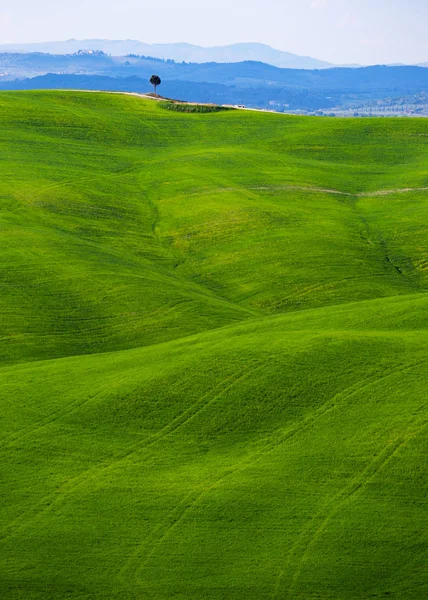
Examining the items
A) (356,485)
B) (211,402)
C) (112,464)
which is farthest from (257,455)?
(112,464)

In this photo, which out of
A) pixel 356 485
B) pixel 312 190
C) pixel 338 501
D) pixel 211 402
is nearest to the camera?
pixel 338 501

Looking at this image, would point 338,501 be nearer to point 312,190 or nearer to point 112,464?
point 112,464

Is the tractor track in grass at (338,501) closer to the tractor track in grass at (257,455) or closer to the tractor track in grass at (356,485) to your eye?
the tractor track in grass at (356,485)

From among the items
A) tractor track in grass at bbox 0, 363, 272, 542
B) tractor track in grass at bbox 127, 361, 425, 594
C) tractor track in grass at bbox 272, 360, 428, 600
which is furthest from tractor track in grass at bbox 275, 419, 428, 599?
tractor track in grass at bbox 0, 363, 272, 542

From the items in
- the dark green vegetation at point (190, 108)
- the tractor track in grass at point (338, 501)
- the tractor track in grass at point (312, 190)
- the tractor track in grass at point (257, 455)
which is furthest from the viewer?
the dark green vegetation at point (190, 108)

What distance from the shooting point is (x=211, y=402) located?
35.6m

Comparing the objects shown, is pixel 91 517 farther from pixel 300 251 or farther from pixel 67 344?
pixel 300 251

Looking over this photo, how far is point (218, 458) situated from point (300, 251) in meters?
30.5

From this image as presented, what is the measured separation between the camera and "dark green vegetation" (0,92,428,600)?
28109mm

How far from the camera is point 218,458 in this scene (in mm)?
32781


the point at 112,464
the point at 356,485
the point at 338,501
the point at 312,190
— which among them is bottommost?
the point at 338,501

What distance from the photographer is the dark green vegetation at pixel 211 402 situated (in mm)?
28109

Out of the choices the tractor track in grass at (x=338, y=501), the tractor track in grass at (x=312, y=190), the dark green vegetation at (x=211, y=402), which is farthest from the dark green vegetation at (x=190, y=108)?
the tractor track in grass at (x=338, y=501)

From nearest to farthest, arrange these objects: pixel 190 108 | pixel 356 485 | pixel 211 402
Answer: pixel 356 485, pixel 211 402, pixel 190 108
